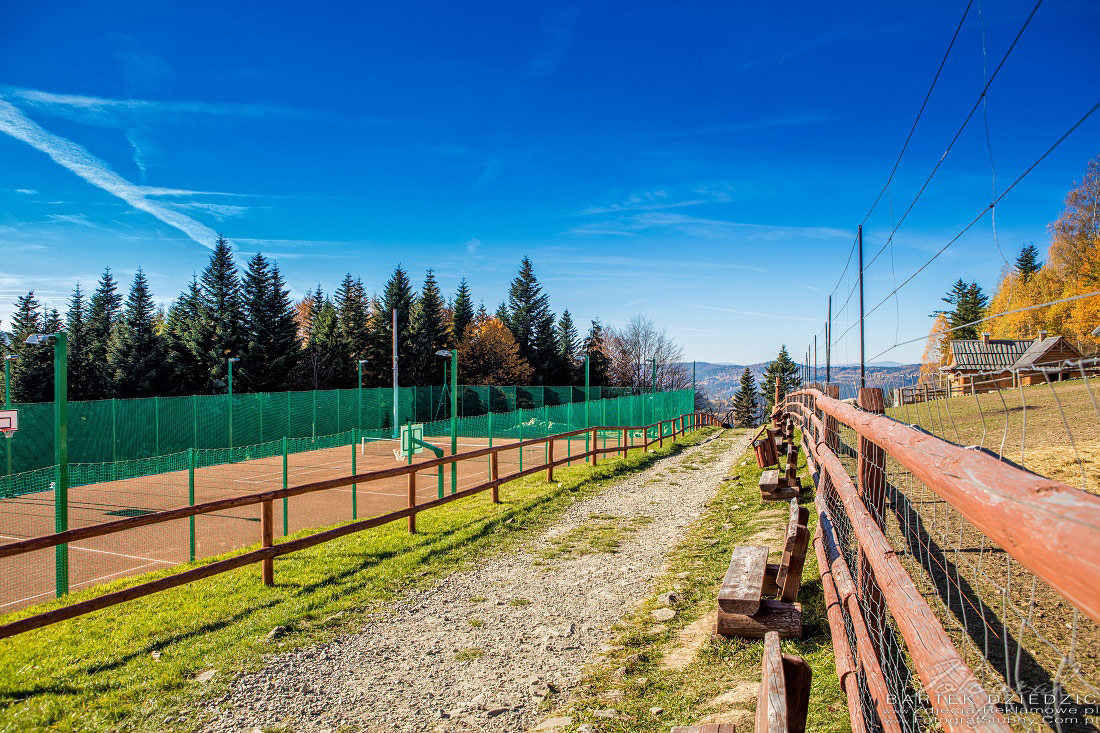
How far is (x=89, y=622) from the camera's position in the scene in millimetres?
5844

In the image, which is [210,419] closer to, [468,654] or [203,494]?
[203,494]

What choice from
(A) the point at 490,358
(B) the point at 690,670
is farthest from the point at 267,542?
(A) the point at 490,358

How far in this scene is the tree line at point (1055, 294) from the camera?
4949mm

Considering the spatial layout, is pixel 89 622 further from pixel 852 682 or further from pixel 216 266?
pixel 216 266

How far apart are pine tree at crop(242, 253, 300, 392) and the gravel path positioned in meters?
37.7

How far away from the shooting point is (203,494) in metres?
15.6

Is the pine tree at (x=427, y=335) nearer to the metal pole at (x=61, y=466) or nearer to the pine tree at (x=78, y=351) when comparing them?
the pine tree at (x=78, y=351)

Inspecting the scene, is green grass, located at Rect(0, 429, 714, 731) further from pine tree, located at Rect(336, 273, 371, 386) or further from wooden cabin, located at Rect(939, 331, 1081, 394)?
pine tree, located at Rect(336, 273, 371, 386)

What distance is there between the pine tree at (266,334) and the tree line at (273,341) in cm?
7

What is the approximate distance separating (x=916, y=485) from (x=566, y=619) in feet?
19.1

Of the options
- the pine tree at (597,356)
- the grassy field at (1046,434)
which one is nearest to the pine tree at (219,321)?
the pine tree at (597,356)

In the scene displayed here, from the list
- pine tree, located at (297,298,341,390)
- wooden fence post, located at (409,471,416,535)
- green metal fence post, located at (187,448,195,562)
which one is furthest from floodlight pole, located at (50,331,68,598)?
pine tree, located at (297,298,341,390)

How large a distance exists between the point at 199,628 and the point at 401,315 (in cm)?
4777

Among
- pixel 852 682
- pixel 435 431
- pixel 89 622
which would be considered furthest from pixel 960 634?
pixel 435 431
